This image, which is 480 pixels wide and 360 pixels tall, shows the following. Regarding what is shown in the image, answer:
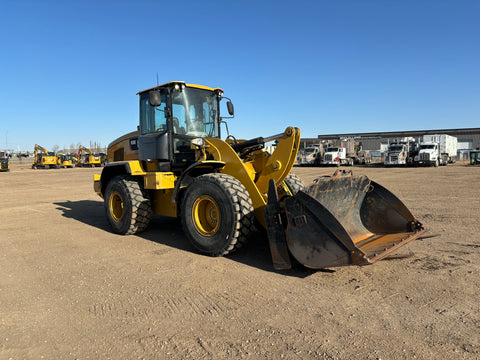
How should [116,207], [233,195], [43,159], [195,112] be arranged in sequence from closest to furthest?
[233,195]
[195,112]
[116,207]
[43,159]

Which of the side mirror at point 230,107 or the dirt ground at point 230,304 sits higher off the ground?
the side mirror at point 230,107

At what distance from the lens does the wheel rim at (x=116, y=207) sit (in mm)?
6841

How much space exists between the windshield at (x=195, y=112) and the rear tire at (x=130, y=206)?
4.42ft

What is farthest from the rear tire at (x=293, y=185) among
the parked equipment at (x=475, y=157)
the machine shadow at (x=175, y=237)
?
the parked equipment at (x=475, y=157)

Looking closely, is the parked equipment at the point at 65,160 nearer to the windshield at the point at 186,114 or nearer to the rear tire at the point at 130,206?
the rear tire at the point at 130,206

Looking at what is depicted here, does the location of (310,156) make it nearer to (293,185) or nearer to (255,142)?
(293,185)

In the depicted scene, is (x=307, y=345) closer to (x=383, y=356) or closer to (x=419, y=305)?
(x=383, y=356)

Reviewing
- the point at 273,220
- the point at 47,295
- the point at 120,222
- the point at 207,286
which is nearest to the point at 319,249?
the point at 273,220

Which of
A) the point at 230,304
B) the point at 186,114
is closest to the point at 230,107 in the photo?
the point at 186,114

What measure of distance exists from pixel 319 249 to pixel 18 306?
315cm

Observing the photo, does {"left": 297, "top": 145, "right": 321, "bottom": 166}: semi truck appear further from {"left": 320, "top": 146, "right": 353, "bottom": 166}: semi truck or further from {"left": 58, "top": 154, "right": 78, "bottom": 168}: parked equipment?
{"left": 58, "top": 154, "right": 78, "bottom": 168}: parked equipment

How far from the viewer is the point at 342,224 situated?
4246 millimetres

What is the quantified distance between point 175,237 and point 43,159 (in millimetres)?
42632

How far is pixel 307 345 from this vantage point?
8.92ft
